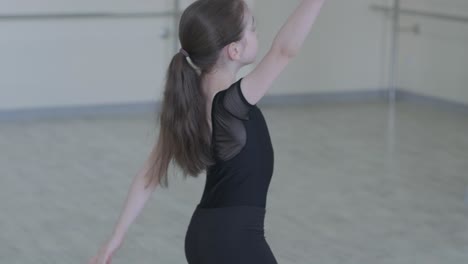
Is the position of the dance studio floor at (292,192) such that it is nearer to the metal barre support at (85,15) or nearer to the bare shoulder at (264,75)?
the metal barre support at (85,15)

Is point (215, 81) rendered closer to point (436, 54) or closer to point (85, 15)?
point (85, 15)

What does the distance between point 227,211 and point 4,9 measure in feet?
17.7

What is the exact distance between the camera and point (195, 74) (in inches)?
79.1

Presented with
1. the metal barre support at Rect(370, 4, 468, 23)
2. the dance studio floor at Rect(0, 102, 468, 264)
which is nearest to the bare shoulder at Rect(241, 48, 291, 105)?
the dance studio floor at Rect(0, 102, 468, 264)

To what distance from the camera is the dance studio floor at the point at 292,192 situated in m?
4.05

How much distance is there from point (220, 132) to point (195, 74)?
0.14 metres

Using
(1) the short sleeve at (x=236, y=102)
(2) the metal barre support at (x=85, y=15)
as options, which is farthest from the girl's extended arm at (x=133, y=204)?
(2) the metal barre support at (x=85, y=15)

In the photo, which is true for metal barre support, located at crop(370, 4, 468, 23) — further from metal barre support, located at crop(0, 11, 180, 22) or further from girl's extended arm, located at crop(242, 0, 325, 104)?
girl's extended arm, located at crop(242, 0, 325, 104)

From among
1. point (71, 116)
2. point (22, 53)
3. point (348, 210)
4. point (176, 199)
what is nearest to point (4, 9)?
point (22, 53)

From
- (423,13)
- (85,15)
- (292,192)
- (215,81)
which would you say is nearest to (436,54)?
(423,13)

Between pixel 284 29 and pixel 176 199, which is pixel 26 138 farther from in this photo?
pixel 284 29

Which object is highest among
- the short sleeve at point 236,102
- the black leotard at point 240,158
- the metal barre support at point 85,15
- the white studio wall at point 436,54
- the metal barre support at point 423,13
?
the short sleeve at point 236,102

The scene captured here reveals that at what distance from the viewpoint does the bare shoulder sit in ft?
6.11

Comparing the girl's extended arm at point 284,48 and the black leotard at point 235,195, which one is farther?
the black leotard at point 235,195
